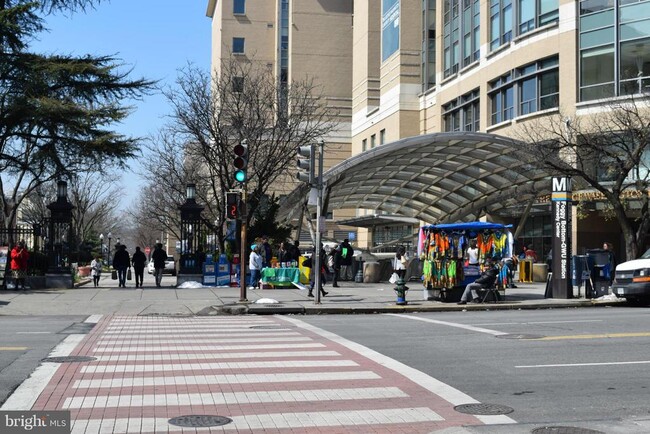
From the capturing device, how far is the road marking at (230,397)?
27.5 feet

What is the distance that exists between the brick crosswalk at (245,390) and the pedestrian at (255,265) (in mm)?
14342

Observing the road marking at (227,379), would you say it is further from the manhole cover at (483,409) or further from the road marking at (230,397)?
the manhole cover at (483,409)

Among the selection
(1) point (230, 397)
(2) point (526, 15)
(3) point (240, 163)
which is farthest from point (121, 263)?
(2) point (526, 15)

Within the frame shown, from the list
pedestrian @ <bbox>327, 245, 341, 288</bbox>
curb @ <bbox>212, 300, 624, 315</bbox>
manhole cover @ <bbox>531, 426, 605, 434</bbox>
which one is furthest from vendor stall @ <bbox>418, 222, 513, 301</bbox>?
manhole cover @ <bbox>531, 426, 605, 434</bbox>

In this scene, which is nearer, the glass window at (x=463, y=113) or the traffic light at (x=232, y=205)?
the traffic light at (x=232, y=205)

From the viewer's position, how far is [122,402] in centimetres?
843

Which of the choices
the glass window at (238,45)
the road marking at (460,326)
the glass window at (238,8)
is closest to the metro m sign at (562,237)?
the road marking at (460,326)

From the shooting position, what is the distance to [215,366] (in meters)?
10.9

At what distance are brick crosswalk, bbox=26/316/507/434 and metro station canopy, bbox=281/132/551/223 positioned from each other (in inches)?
872

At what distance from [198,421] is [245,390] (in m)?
1.59

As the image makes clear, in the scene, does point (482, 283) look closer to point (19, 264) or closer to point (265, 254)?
point (265, 254)

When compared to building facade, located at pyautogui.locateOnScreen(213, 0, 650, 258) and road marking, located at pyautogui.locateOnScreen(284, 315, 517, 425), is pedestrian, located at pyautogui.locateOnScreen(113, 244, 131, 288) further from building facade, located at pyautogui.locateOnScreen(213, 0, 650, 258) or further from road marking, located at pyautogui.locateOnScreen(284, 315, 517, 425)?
building facade, located at pyautogui.locateOnScreen(213, 0, 650, 258)

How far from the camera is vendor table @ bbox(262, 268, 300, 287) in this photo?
29.6 meters

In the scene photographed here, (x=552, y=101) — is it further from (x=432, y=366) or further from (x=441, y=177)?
(x=432, y=366)
